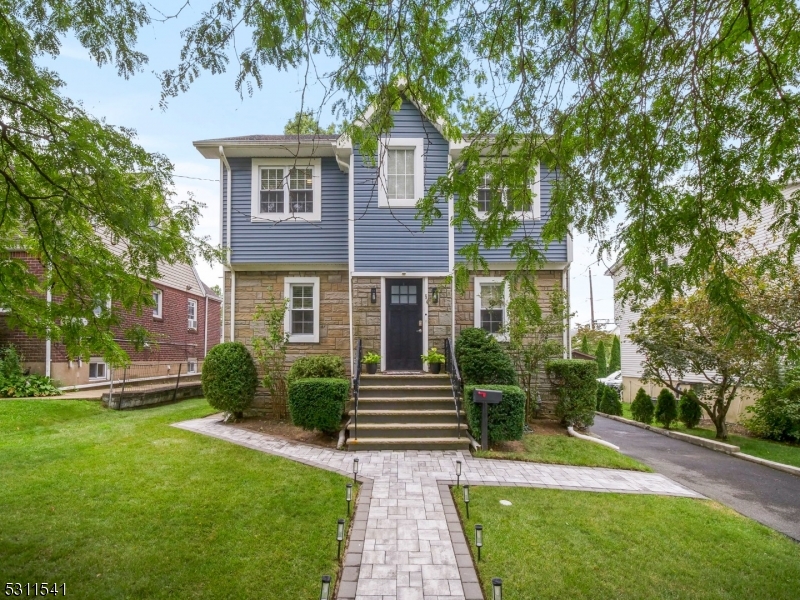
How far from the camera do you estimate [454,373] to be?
8.90 m

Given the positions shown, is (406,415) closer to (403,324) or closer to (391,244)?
(403,324)

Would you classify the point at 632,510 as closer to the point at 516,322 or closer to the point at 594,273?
the point at 594,273

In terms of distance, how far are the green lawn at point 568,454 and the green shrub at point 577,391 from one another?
0.77 m

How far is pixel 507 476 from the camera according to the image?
20.4 feet

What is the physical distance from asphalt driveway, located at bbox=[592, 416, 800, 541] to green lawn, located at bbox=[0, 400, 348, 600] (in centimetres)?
517

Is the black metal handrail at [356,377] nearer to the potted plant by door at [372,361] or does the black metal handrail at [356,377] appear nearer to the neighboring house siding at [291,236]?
the potted plant by door at [372,361]

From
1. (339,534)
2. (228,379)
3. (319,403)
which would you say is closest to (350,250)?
(319,403)

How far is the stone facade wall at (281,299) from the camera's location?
33.1 ft

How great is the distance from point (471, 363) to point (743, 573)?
528 centimetres

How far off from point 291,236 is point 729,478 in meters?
9.46

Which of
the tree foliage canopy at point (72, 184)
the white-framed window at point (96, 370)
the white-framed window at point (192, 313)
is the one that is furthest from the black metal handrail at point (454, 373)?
the white-framed window at point (192, 313)

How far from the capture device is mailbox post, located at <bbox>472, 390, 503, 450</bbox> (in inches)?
287

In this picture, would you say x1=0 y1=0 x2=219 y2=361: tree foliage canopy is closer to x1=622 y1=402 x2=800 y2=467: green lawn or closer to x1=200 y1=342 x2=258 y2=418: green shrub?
x1=200 y1=342 x2=258 y2=418: green shrub

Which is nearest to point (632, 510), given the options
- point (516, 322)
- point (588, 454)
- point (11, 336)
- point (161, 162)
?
point (588, 454)
